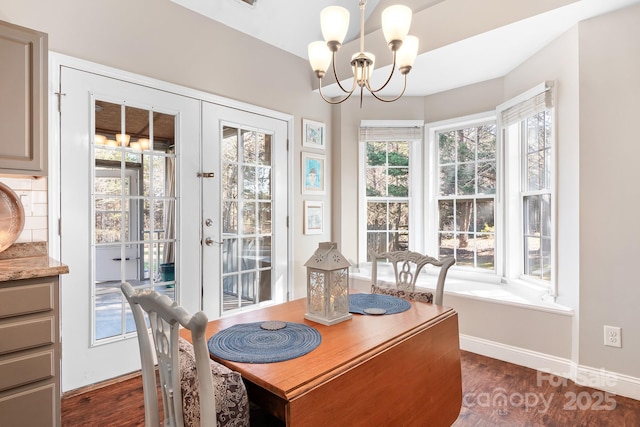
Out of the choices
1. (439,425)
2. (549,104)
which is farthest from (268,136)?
(439,425)

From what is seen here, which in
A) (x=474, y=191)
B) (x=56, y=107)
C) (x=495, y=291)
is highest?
(x=56, y=107)

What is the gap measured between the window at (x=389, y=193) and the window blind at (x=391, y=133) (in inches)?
1.6

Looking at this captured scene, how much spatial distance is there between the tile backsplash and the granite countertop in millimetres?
49

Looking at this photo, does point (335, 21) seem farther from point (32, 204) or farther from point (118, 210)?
point (32, 204)

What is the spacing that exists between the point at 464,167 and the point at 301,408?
126 inches

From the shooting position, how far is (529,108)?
9.33 feet

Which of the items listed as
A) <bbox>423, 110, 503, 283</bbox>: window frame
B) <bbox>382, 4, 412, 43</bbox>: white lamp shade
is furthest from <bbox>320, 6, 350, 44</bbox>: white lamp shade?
<bbox>423, 110, 503, 283</bbox>: window frame

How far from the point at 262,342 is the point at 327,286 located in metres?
0.35

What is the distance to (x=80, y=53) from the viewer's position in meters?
2.21

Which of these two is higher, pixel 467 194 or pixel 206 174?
→ pixel 206 174

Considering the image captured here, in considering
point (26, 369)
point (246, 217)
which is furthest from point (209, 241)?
point (26, 369)

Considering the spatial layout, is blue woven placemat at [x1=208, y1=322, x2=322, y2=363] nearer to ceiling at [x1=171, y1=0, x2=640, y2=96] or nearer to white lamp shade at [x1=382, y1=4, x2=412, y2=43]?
white lamp shade at [x1=382, y1=4, x2=412, y2=43]

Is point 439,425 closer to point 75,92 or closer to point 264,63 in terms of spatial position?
point 75,92

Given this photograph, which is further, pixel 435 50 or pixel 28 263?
pixel 435 50
